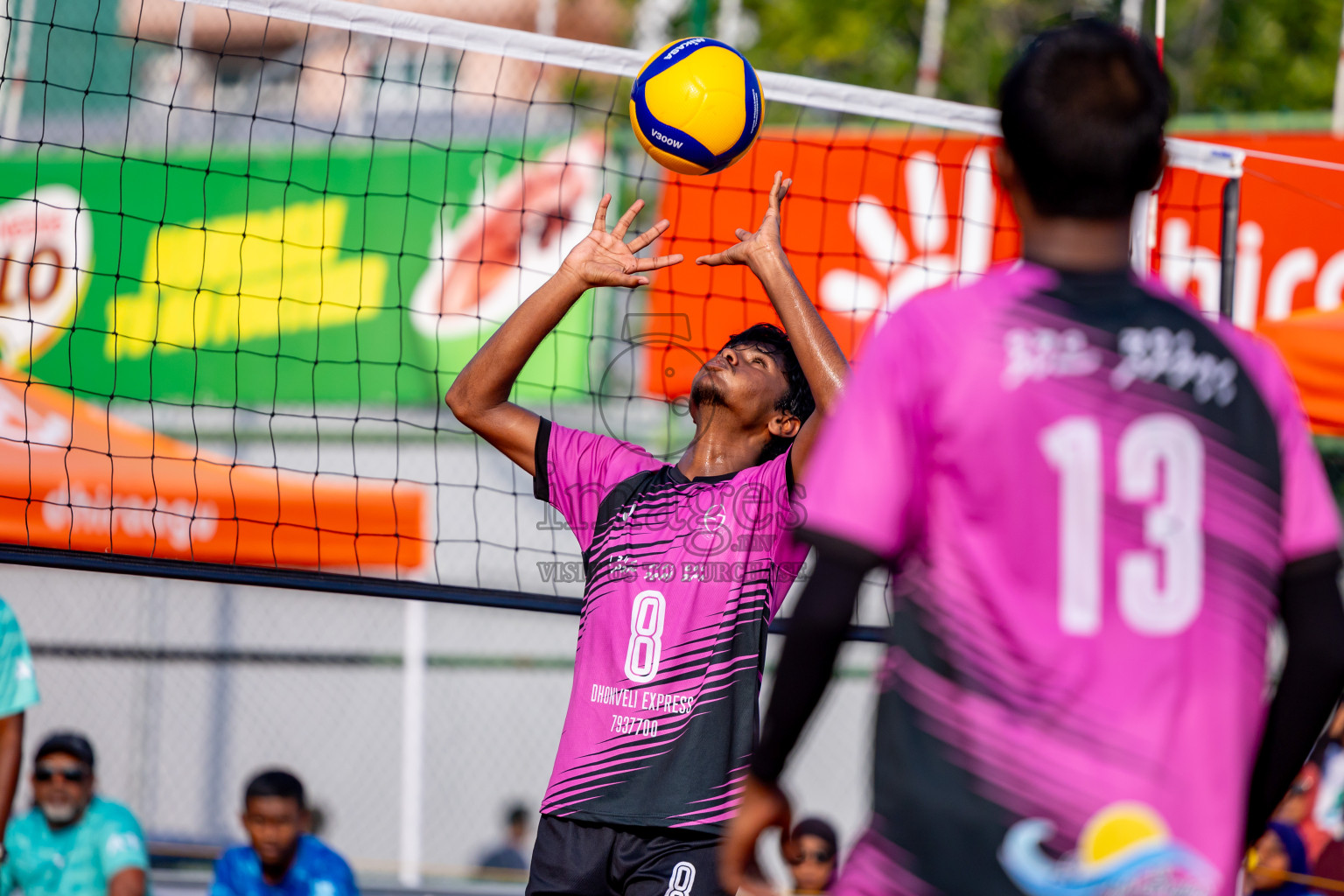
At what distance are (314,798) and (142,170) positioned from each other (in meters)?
Result: 4.54

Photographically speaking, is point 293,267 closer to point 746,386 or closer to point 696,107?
point 696,107

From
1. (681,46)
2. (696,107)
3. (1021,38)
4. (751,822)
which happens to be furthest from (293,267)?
(751,822)

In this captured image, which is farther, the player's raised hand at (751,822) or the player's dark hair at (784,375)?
the player's dark hair at (784,375)

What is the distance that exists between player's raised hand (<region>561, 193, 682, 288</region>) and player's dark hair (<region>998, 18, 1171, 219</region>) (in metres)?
1.63

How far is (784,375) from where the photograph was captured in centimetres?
349

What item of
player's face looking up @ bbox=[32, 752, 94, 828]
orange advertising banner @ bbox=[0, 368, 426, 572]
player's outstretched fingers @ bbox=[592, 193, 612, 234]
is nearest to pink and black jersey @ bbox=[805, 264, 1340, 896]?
player's outstretched fingers @ bbox=[592, 193, 612, 234]

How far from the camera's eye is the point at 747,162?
7.70 meters

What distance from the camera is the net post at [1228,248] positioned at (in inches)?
181

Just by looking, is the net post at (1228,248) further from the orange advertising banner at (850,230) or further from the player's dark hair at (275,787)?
the player's dark hair at (275,787)

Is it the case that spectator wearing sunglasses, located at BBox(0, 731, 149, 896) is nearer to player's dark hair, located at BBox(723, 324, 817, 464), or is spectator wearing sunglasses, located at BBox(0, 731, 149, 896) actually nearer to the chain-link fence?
player's dark hair, located at BBox(723, 324, 817, 464)

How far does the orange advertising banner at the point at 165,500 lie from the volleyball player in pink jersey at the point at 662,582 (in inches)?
163

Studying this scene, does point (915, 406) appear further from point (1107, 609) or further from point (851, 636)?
point (851, 636)

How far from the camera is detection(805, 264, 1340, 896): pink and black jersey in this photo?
5.11ft

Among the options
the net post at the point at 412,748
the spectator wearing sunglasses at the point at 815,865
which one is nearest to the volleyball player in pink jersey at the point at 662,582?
the spectator wearing sunglasses at the point at 815,865
